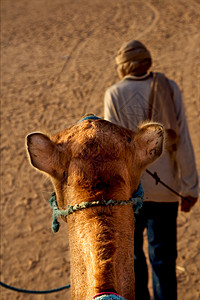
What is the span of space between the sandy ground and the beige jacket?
77 centimetres

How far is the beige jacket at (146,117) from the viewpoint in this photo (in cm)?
277

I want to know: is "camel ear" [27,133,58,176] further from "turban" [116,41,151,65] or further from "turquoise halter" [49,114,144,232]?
"turban" [116,41,151,65]

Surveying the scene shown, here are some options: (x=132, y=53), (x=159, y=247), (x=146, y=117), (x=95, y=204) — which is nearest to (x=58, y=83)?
(x=132, y=53)

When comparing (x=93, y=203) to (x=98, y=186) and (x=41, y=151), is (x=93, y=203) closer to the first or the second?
(x=98, y=186)

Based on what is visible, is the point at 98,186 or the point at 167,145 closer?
the point at 98,186

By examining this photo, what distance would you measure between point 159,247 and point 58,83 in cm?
723

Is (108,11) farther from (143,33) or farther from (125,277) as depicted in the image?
(125,277)

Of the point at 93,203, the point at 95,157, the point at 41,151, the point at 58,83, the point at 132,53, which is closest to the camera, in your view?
the point at 93,203

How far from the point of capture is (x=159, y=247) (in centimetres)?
315

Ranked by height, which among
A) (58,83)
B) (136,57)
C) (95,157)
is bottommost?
(95,157)

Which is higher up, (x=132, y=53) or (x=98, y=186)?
(x=132, y=53)

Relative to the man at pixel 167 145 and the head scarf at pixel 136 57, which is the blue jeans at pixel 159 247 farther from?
the head scarf at pixel 136 57

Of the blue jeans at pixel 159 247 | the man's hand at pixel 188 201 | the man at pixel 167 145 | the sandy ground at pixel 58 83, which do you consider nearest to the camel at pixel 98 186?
the sandy ground at pixel 58 83

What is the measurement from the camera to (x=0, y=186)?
20.9 feet
